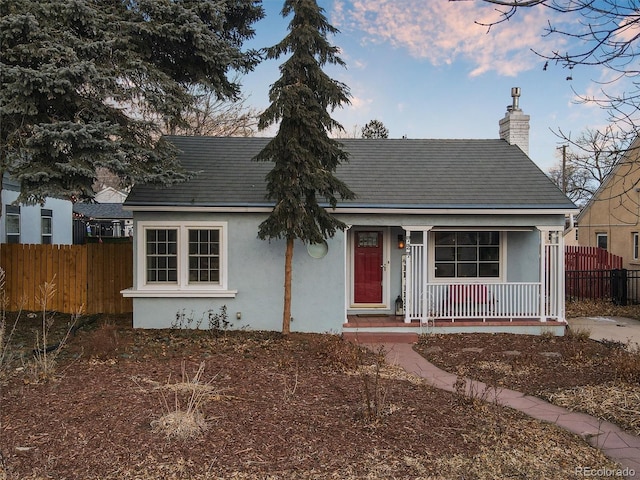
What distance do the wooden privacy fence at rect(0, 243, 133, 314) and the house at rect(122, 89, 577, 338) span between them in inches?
75.8

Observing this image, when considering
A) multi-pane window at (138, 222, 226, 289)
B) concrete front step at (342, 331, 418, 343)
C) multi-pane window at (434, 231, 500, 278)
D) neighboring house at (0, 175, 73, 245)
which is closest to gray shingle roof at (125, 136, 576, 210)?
multi-pane window at (138, 222, 226, 289)

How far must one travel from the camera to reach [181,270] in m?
9.04

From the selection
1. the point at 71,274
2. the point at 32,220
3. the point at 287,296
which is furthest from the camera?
the point at 32,220

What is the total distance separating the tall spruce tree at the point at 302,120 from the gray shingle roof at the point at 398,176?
4.18 feet

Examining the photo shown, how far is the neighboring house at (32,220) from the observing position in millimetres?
12602

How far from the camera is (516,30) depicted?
17.6 feet

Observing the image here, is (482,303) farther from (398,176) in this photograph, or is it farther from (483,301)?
(398,176)

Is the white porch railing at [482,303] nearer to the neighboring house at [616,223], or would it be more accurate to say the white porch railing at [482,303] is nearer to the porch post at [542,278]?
the porch post at [542,278]

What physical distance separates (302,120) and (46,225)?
1269 centimetres

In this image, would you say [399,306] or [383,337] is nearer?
[383,337]

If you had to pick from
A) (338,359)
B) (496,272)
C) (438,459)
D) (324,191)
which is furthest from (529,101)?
(438,459)

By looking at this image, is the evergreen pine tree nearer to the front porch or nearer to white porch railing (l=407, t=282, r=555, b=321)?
white porch railing (l=407, t=282, r=555, b=321)

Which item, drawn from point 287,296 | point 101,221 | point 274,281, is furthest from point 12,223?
point 101,221

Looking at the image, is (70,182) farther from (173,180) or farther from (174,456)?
(174,456)
